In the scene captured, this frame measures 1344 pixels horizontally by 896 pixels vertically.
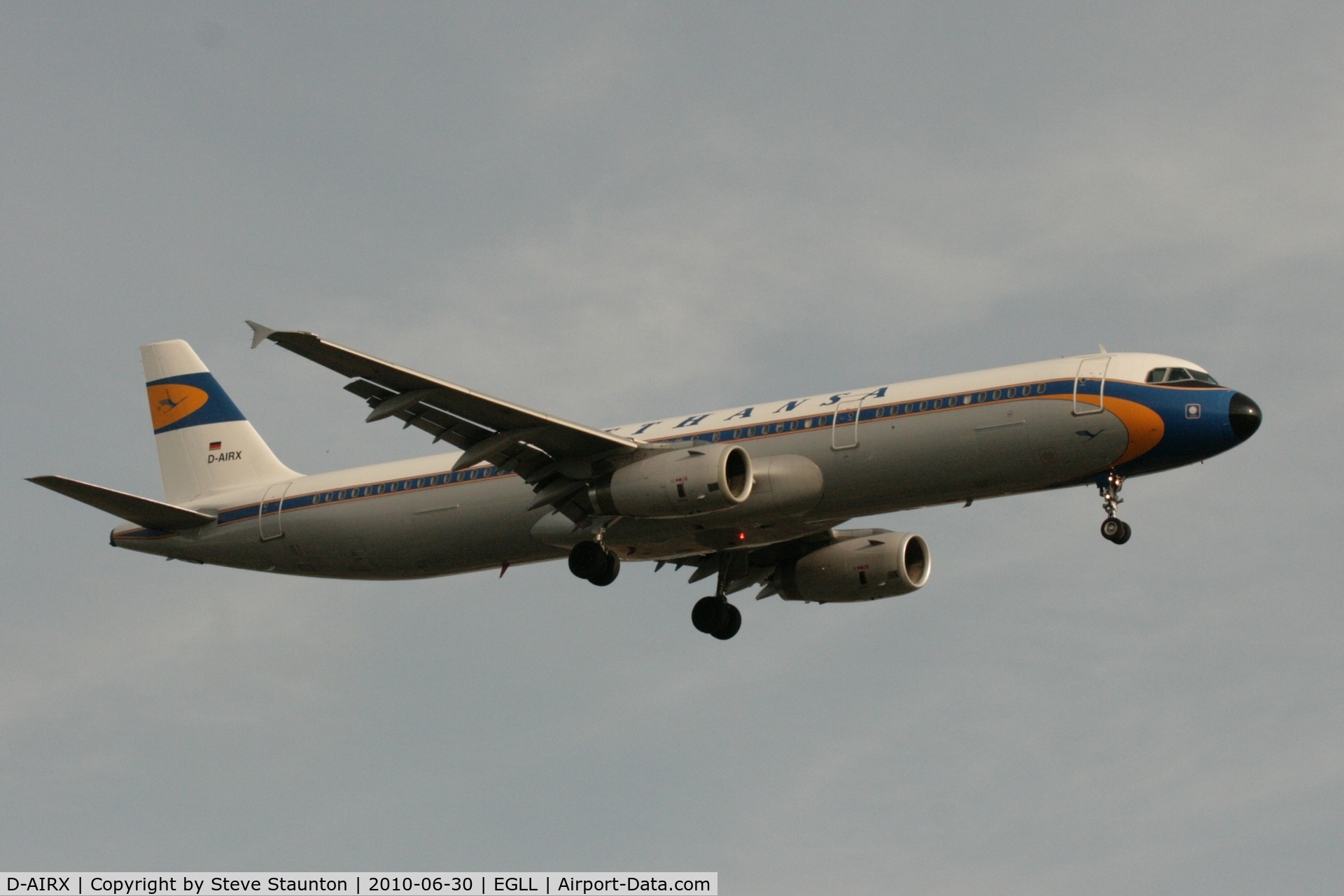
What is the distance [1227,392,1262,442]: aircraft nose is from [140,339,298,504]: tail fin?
22949 millimetres

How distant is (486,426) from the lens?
33344mm

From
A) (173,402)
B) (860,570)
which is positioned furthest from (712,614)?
(173,402)

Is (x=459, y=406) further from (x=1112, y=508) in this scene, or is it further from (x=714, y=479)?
(x=1112, y=508)

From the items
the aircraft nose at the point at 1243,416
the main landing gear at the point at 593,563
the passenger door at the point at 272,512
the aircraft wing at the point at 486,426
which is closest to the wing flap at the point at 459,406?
the aircraft wing at the point at 486,426

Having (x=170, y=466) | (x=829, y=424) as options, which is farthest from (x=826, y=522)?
(x=170, y=466)

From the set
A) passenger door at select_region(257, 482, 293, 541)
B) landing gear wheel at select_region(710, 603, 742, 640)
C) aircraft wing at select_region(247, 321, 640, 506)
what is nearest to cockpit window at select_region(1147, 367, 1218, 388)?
aircraft wing at select_region(247, 321, 640, 506)

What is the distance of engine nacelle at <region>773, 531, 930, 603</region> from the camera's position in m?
38.0

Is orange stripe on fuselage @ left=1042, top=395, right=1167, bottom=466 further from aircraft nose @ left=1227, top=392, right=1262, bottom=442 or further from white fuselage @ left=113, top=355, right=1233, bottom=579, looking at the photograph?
aircraft nose @ left=1227, top=392, right=1262, bottom=442

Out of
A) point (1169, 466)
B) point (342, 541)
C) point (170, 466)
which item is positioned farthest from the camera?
Result: point (170, 466)

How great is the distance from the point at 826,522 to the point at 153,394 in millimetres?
20578

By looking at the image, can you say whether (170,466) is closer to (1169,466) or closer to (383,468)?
(383,468)

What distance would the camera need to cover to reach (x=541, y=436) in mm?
32781

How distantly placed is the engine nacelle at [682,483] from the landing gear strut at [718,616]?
7528 mm

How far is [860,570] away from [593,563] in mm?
7621
